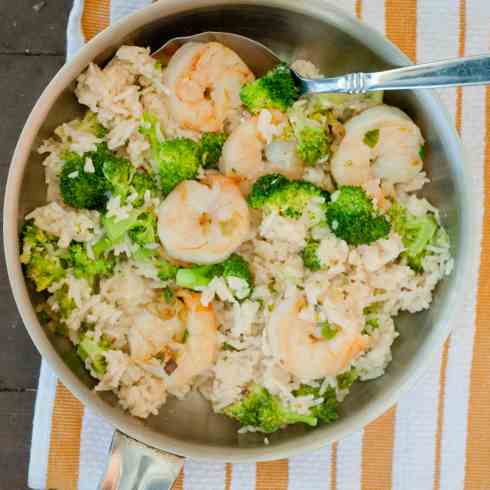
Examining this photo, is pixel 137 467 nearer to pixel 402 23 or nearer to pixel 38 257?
pixel 38 257

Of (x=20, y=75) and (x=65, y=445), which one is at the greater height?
(x=20, y=75)

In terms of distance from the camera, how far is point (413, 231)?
2006mm

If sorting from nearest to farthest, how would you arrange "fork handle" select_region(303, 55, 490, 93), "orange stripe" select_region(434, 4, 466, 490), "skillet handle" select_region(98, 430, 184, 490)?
"fork handle" select_region(303, 55, 490, 93) → "skillet handle" select_region(98, 430, 184, 490) → "orange stripe" select_region(434, 4, 466, 490)

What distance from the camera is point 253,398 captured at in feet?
6.57

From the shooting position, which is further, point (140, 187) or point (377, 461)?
point (377, 461)

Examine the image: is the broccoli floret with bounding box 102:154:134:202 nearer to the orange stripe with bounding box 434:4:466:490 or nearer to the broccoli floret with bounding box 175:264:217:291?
the broccoli floret with bounding box 175:264:217:291

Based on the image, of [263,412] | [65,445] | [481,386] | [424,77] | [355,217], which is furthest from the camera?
[481,386]

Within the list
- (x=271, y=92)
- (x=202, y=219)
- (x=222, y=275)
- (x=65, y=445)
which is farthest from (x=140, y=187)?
(x=65, y=445)

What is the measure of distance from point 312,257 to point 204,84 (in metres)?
0.58

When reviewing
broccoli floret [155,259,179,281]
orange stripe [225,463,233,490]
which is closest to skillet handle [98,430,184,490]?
orange stripe [225,463,233,490]

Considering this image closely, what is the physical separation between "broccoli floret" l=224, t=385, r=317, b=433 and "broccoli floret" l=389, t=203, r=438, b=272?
569 millimetres

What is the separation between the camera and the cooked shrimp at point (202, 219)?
1.83 metres

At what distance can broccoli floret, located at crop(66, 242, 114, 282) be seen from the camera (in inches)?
75.4

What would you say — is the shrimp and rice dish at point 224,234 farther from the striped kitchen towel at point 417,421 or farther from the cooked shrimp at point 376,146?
the striped kitchen towel at point 417,421
